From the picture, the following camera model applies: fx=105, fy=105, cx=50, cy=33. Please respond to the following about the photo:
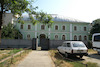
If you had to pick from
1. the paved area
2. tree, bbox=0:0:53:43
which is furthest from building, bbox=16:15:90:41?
the paved area

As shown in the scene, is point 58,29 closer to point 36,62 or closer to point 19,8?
point 19,8

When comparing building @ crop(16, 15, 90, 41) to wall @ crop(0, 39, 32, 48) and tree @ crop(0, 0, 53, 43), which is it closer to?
wall @ crop(0, 39, 32, 48)

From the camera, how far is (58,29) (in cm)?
3628

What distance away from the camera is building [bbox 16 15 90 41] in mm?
35375

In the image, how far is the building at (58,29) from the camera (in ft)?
116

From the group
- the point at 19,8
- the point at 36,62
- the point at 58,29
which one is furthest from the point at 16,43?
the point at 58,29

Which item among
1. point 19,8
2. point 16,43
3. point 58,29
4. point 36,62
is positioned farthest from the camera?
point 58,29

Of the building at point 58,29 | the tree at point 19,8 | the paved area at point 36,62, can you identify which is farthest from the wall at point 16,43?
the building at point 58,29

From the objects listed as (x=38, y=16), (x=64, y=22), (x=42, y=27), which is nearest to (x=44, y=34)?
(x=42, y=27)

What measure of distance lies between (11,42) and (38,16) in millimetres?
10559

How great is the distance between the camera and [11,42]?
21.4 m

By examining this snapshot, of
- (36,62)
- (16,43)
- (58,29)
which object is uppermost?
(58,29)

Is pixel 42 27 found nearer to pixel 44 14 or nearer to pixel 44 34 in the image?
pixel 44 34

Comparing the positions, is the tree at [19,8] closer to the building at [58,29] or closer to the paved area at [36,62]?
the paved area at [36,62]
